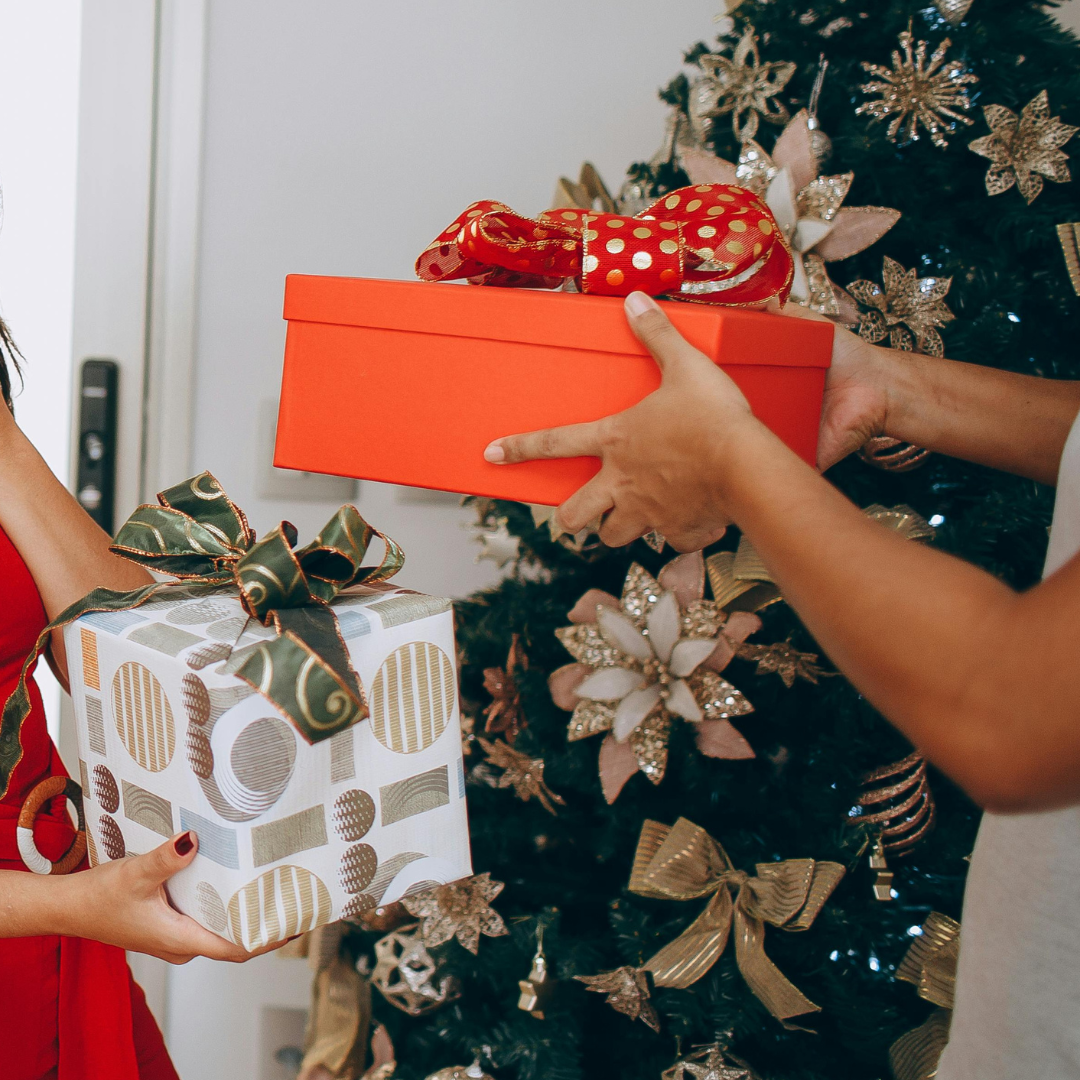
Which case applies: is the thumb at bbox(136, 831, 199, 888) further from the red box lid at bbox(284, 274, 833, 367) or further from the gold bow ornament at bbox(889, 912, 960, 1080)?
the gold bow ornament at bbox(889, 912, 960, 1080)

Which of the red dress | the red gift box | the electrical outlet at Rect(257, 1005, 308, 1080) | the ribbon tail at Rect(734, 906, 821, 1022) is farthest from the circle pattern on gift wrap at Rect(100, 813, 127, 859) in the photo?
the electrical outlet at Rect(257, 1005, 308, 1080)

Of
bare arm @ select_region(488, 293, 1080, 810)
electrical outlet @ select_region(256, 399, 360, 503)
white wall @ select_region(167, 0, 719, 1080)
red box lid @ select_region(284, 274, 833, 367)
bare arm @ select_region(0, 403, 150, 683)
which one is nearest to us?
bare arm @ select_region(488, 293, 1080, 810)

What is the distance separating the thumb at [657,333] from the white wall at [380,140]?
78 centimetres

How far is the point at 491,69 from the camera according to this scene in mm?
1275

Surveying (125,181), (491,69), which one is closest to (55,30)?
(125,181)

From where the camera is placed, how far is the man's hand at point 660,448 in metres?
0.54

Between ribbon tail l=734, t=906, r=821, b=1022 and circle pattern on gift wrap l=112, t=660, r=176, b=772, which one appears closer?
circle pattern on gift wrap l=112, t=660, r=176, b=772

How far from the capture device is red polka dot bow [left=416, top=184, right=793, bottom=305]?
0.61 metres

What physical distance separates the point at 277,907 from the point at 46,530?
0.37 metres

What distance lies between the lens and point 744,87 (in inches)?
32.0

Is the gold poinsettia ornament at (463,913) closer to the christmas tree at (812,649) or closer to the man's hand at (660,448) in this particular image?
the christmas tree at (812,649)

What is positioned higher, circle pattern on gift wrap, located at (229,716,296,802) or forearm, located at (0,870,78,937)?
circle pattern on gift wrap, located at (229,716,296,802)

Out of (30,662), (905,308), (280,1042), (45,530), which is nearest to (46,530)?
(45,530)

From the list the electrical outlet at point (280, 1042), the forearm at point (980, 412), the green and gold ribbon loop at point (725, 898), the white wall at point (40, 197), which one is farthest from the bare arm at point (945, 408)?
the electrical outlet at point (280, 1042)
